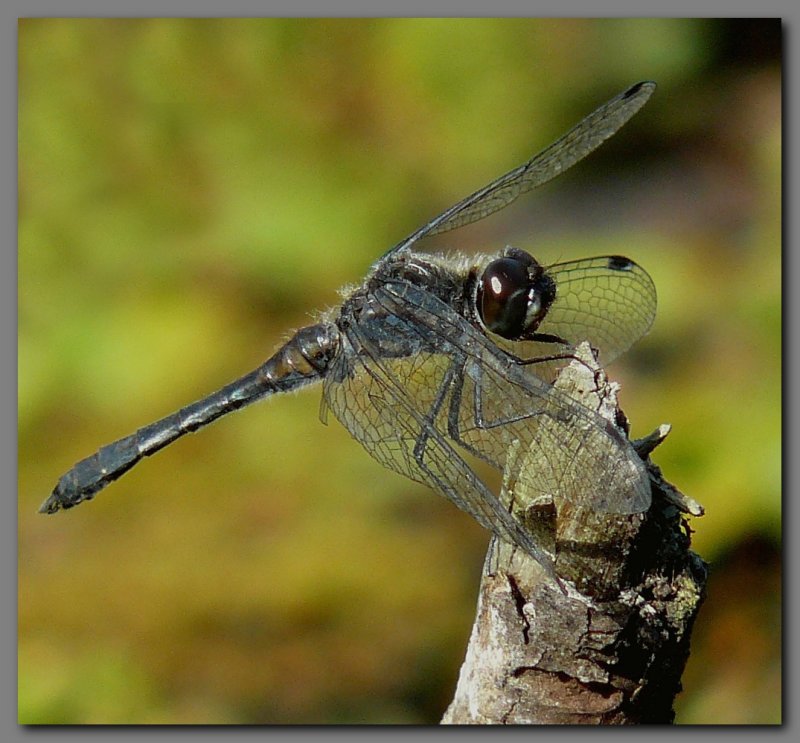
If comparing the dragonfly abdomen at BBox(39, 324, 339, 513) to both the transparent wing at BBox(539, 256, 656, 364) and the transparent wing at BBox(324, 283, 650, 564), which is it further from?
the transparent wing at BBox(539, 256, 656, 364)

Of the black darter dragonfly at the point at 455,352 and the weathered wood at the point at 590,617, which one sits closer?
the weathered wood at the point at 590,617

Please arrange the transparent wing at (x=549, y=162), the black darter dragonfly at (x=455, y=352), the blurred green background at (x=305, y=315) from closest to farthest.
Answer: the black darter dragonfly at (x=455, y=352), the transparent wing at (x=549, y=162), the blurred green background at (x=305, y=315)

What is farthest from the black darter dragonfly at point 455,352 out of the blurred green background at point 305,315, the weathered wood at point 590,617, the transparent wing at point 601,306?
the blurred green background at point 305,315

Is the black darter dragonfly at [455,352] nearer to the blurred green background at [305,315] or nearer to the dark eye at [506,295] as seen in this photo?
the dark eye at [506,295]

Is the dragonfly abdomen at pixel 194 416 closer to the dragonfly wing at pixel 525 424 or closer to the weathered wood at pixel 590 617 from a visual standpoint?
the dragonfly wing at pixel 525 424

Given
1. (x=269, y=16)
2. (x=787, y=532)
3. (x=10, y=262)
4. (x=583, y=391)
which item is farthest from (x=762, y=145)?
(x=10, y=262)

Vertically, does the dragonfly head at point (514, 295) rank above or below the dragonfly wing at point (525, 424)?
above

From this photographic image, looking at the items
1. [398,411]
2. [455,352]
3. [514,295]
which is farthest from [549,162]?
[398,411]

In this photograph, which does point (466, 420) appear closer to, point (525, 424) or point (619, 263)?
point (525, 424)

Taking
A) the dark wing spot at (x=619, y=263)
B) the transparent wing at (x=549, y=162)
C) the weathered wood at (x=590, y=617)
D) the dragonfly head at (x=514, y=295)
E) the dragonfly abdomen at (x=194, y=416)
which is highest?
the transparent wing at (x=549, y=162)

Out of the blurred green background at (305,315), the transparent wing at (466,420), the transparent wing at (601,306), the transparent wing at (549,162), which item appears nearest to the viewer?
the transparent wing at (466,420)
